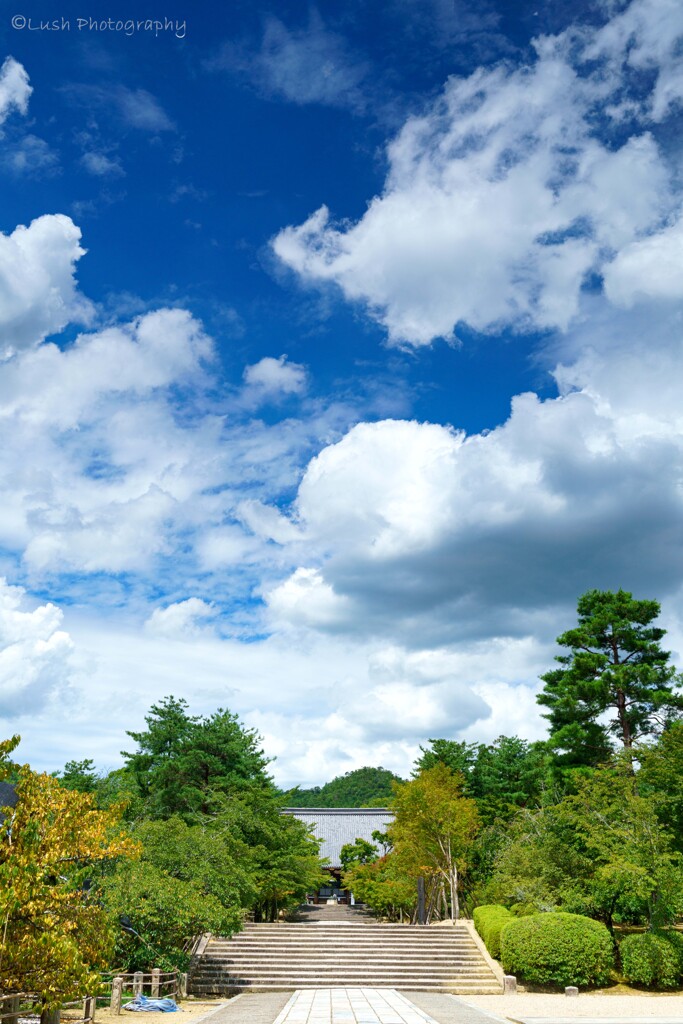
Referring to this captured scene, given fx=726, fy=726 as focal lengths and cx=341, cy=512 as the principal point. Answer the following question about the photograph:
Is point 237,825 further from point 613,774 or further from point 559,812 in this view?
point 613,774

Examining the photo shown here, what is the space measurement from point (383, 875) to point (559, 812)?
828 inches

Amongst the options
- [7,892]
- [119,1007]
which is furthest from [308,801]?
[7,892]

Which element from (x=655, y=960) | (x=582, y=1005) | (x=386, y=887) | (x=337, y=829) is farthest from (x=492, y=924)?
(x=337, y=829)

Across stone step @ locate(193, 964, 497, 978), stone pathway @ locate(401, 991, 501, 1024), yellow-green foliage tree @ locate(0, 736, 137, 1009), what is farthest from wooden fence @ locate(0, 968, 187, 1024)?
stone pathway @ locate(401, 991, 501, 1024)

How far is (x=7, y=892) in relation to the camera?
9344 millimetres

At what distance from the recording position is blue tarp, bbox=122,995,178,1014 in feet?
54.2

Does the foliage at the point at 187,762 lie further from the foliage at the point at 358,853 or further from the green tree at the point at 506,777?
the foliage at the point at 358,853

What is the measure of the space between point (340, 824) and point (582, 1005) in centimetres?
5259

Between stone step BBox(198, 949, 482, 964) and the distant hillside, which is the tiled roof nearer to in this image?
the distant hillside

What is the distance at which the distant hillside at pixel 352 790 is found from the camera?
10325 centimetres

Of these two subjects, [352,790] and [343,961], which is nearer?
[343,961]

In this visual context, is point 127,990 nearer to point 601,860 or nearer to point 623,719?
point 601,860

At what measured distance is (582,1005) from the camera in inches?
653

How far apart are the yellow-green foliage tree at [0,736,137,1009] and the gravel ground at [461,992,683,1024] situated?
8759 millimetres
